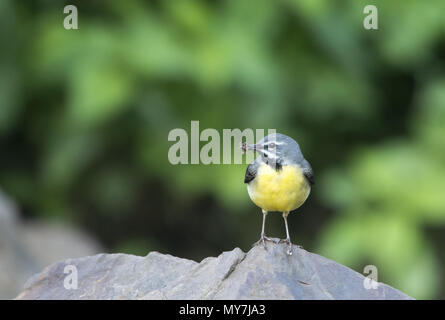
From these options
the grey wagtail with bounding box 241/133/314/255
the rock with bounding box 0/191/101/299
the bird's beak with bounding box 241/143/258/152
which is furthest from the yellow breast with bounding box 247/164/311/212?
the rock with bounding box 0/191/101/299

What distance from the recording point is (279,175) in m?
4.90

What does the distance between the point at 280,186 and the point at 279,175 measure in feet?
0.25

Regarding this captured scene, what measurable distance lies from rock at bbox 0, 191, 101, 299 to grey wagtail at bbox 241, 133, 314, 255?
11.3 ft

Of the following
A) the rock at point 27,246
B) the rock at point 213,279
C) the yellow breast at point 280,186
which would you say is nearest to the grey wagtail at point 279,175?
the yellow breast at point 280,186

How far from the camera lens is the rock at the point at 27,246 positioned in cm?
754

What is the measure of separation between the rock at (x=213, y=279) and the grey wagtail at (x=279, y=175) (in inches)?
9.0

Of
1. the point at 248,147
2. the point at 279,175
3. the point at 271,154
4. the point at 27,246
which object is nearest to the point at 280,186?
the point at 279,175

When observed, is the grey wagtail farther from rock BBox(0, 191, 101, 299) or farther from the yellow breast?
rock BBox(0, 191, 101, 299)

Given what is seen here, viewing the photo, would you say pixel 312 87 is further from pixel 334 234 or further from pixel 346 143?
pixel 334 234

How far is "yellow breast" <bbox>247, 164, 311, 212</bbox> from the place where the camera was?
4891 millimetres

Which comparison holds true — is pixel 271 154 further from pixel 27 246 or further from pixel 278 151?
pixel 27 246

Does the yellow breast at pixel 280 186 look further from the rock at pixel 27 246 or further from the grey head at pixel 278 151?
the rock at pixel 27 246

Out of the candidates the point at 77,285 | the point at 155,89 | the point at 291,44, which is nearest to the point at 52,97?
the point at 155,89
